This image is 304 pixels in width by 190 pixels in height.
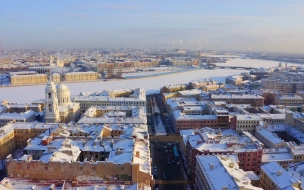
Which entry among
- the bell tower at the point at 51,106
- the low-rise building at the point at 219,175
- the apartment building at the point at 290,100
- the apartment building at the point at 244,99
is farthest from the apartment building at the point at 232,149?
the apartment building at the point at 290,100

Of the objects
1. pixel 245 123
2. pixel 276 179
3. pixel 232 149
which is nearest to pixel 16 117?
pixel 232 149

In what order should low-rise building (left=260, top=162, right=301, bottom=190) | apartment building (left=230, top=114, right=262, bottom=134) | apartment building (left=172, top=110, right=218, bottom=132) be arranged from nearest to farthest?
low-rise building (left=260, top=162, right=301, bottom=190) < apartment building (left=230, top=114, right=262, bottom=134) < apartment building (left=172, top=110, right=218, bottom=132)

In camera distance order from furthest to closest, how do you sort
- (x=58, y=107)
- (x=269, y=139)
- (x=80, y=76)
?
(x=80, y=76)
(x=58, y=107)
(x=269, y=139)

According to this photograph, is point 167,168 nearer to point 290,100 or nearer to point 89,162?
point 89,162

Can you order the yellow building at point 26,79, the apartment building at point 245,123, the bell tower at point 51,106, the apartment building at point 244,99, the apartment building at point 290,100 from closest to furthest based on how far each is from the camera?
the apartment building at point 245,123, the bell tower at point 51,106, the apartment building at point 290,100, the apartment building at point 244,99, the yellow building at point 26,79

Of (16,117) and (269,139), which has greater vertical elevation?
(16,117)

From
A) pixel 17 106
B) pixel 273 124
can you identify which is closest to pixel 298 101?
pixel 273 124

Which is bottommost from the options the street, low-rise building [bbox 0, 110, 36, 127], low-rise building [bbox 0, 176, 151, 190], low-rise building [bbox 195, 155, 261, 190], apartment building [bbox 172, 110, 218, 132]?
the street

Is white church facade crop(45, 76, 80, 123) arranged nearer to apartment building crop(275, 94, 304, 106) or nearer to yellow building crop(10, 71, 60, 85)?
apartment building crop(275, 94, 304, 106)

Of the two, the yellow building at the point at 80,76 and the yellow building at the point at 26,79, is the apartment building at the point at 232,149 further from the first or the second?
the yellow building at the point at 80,76

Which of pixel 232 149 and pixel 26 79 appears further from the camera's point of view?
pixel 26 79

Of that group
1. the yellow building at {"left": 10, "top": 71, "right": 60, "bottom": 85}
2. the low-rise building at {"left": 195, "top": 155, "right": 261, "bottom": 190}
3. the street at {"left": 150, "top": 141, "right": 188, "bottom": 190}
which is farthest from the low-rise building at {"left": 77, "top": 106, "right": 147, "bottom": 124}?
the yellow building at {"left": 10, "top": 71, "right": 60, "bottom": 85}

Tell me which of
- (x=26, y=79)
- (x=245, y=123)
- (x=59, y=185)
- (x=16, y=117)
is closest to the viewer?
(x=59, y=185)
